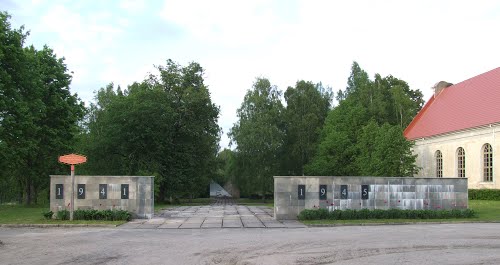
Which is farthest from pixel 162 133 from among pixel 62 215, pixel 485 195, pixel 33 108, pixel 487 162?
pixel 487 162

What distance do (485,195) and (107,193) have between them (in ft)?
103

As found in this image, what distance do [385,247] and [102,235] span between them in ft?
30.4

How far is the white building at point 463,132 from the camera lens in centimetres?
4350

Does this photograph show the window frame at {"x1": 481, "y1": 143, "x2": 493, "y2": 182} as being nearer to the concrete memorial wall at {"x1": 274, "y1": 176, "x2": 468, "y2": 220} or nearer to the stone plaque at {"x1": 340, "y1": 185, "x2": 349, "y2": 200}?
the concrete memorial wall at {"x1": 274, "y1": 176, "x2": 468, "y2": 220}

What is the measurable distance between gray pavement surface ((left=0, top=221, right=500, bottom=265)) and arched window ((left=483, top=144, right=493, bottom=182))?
1141 inches

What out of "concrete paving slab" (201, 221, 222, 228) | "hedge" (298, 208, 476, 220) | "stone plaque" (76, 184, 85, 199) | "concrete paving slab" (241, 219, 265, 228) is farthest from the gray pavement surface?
"stone plaque" (76, 184, 85, 199)

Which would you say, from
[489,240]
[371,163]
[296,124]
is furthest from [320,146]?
[489,240]

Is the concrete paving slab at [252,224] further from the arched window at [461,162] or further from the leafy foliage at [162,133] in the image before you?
the arched window at [461,162]

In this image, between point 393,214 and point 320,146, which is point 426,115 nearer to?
point 320,146

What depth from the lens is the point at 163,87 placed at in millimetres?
51500

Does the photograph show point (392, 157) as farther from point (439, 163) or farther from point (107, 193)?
point (107, 193)

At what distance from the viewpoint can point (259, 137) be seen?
59.5m

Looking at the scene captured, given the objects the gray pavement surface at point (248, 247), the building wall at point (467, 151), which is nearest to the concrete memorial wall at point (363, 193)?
the gray pavement surface at point (248, 247)

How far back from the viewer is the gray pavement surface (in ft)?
36.5
